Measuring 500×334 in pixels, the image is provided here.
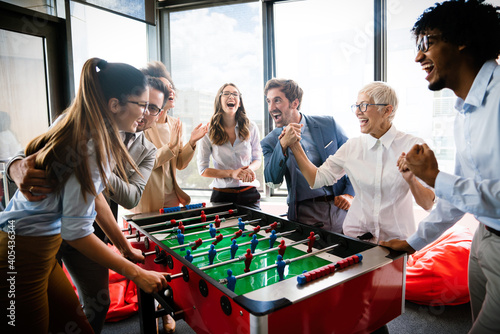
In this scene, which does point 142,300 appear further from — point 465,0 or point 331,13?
point 331,13

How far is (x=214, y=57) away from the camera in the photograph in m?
3.98

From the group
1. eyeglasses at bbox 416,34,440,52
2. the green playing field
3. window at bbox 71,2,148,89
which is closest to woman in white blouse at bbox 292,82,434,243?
the green playing field

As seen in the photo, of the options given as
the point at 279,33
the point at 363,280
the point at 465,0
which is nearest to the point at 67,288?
the point at 363,280

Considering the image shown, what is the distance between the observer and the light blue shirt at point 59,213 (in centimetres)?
111

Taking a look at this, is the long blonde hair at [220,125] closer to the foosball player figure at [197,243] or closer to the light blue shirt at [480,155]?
the foosball player figure at [197,243]

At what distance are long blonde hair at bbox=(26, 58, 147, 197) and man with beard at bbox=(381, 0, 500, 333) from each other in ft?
3.51

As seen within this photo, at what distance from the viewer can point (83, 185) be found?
1.10 meters

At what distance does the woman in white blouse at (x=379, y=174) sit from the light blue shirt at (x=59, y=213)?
1282 mm

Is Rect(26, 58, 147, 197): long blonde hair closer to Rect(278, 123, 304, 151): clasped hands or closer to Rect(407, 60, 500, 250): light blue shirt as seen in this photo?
Rect(278, 123, 304, 151): clasped hands

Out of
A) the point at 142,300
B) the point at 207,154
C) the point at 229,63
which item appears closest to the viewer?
the point at 142,300

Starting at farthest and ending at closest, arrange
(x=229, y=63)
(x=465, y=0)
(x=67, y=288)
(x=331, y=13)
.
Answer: (x=229, y=63), (x=331, y=13), (x=67, y=288), (x=465, y=0)

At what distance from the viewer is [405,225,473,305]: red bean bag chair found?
2398 millimetres

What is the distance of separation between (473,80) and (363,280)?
2.59ft

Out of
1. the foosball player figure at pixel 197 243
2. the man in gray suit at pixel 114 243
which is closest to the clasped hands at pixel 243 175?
the man in gray suit at pixel 114 243
